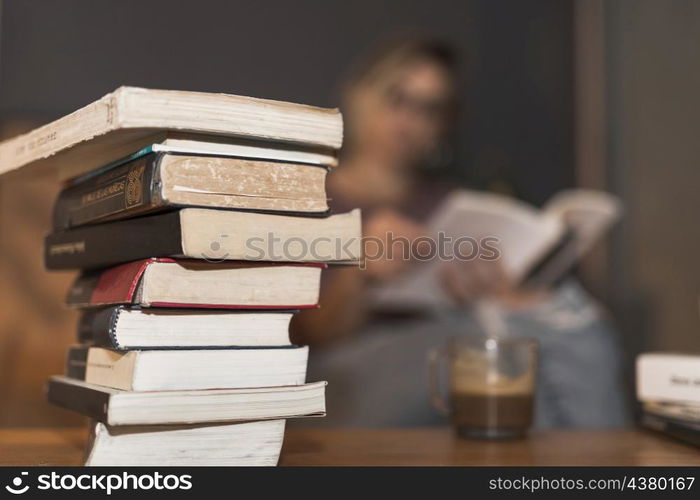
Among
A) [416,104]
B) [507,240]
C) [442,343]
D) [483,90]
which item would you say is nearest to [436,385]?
[507,240]

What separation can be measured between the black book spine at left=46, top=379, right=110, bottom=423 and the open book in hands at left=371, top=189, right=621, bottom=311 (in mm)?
936

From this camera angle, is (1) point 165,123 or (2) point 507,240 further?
(2) point 507,240

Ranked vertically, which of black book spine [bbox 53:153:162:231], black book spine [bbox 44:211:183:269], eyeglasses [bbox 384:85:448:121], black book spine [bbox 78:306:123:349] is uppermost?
eyeglasses [bbox 384:85:448:121]

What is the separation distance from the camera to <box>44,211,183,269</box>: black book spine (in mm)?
624

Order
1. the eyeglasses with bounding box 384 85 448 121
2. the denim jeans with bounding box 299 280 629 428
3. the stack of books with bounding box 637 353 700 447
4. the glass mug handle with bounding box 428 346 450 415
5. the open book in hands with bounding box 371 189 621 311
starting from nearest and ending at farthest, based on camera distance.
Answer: the stack of books with bounding box 637 353 700 447, the glass mug handle with bounding box 428 346 450 415, the open book in hands with bounding box 371 189 621 311, the denim jeans with bounding box 299 280 629 428, the eyeglasses with bounding box 384 85 448 121

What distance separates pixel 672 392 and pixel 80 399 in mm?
596

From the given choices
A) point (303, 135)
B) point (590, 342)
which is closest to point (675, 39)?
point (590, 342)

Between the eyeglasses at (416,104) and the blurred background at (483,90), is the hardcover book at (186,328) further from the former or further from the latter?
the eyeglasses at (416,104)

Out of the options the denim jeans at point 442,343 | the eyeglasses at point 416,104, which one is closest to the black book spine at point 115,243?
the denim jeans at point 442,343

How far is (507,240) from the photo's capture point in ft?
5.82

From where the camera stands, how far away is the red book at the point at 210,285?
2.08 ft

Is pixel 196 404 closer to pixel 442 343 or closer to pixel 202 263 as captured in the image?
pixel 202 263

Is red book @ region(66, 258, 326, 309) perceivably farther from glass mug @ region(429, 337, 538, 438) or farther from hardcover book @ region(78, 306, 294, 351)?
glass mug @ region(429, 337, 538, 438)

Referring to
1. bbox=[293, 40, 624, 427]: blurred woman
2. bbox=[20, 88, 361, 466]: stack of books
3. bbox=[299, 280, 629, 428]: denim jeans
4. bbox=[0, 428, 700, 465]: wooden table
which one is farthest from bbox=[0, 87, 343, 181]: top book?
bbox=[299, 280, 629, 428]: denim jeans
